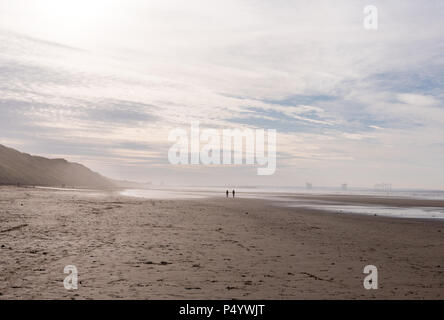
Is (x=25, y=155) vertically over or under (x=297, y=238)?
over

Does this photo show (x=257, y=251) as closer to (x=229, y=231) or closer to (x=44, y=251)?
(x=229, y=231)

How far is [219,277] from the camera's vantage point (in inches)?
429

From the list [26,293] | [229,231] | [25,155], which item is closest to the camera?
[26,293]

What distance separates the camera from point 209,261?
1316 centimetres

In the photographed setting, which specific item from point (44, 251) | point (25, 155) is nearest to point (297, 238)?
point (44, 251)

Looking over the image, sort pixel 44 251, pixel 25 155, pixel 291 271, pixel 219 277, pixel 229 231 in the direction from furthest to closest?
pixel 25 155
pixel 229 231
pixel 44 251
pixel 291 271
pixel 219 277

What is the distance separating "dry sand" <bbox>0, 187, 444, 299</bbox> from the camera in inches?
372

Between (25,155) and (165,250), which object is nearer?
(165,250)

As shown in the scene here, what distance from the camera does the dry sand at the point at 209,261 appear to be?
31.0 feet
